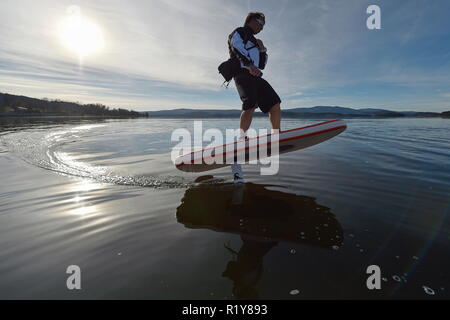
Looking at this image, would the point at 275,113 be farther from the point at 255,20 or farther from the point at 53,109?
the point at 53,109

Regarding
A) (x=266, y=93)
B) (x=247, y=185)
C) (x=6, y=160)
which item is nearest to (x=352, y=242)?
Answer: (x=247, y=185)

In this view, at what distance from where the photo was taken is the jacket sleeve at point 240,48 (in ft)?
14.3

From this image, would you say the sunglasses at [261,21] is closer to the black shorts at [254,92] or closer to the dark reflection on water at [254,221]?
the black shorts at [254,92]

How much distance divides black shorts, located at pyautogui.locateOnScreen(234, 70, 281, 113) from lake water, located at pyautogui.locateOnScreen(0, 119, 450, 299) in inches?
63.6

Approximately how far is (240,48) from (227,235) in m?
3.45

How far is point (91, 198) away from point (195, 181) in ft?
6.54

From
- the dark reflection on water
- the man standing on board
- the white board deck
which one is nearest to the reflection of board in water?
the dark reflection on water

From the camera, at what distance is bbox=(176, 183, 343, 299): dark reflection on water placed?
7.14 ft

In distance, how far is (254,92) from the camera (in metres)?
4.65

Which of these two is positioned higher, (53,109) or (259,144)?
(53,109)

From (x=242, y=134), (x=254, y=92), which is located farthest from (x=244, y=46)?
(x=242, y=134)

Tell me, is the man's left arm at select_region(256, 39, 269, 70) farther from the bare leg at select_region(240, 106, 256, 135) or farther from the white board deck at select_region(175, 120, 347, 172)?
the white board deck at select_region(175, 120, 347, 172)

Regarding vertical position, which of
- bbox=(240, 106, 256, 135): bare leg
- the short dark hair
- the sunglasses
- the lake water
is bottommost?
the lake water

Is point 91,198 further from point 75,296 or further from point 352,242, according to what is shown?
point 352,242
